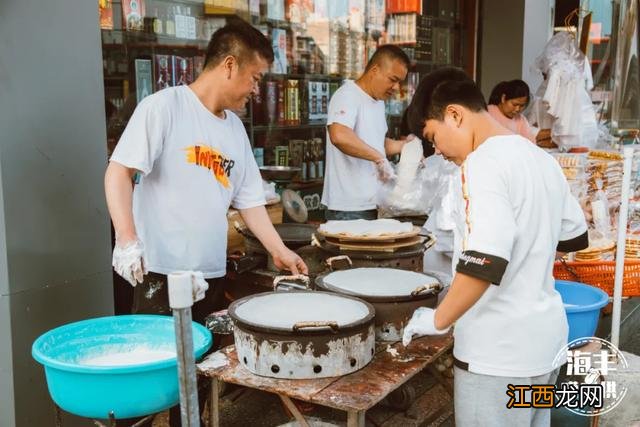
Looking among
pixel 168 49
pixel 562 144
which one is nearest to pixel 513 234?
pixel 168 49

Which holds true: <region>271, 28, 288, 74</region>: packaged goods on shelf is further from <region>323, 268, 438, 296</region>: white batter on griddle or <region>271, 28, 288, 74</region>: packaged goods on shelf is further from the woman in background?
<region>323, 268, 438, 296</region>: white batter on griddle

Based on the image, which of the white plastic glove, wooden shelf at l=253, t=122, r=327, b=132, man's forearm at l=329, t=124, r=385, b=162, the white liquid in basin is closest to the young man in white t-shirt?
the white plastic glove

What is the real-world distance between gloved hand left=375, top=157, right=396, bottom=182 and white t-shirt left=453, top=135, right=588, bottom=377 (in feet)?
8.15

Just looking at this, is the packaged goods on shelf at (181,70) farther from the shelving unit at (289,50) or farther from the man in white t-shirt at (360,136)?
the man in white t-shirt at (360,136)

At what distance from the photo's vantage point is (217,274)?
129 inches

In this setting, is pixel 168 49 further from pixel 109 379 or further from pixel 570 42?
pixel 570 42

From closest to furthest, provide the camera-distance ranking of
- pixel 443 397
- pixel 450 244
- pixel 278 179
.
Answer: pixel 450 244 < pixel 443 397 < pixel 278 179

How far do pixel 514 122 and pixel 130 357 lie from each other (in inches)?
196

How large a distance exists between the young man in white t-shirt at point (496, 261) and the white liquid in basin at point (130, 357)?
92 centimetres

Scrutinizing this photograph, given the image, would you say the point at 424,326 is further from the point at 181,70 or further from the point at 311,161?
the point at 311,161

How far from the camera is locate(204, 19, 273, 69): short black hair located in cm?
311

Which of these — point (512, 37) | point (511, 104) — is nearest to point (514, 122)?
point (511, 104)

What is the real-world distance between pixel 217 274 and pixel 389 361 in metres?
1.15

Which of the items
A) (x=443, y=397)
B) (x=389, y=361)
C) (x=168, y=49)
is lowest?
(x=443, y=397)
